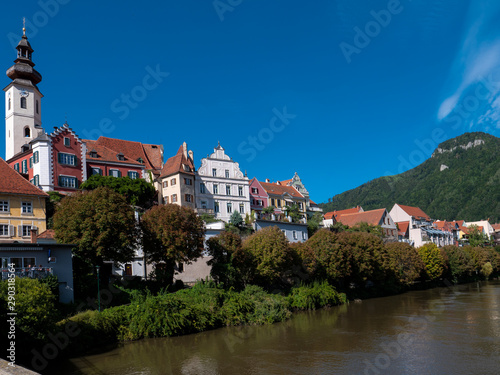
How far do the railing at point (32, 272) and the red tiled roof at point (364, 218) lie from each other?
225ft

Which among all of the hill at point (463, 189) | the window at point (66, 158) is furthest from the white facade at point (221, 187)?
the hill at point (463, 189)

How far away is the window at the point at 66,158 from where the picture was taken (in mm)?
56284

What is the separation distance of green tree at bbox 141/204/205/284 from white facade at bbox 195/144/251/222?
23289 mm

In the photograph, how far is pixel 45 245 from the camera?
107 feet

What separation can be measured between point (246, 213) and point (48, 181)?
2754 centimetres

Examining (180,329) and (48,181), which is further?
(48,181)

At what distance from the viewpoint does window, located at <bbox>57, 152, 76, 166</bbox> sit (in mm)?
56284

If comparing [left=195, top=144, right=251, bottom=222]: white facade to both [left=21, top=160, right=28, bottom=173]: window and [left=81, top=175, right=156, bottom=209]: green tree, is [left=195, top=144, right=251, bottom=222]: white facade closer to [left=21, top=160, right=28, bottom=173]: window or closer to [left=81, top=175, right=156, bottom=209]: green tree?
[left=81, top=175, right=156, bottom=209]: green tree

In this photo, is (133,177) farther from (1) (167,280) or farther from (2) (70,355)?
(2) (70,355)

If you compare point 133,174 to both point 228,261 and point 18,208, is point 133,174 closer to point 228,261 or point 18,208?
point 18,208

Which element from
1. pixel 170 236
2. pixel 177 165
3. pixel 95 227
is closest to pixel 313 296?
pixel 170 236

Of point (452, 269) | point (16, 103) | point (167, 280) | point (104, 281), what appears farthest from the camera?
point (452, 269)

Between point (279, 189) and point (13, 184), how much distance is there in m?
48.9

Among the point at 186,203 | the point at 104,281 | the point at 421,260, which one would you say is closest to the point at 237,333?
the point at 104,281
